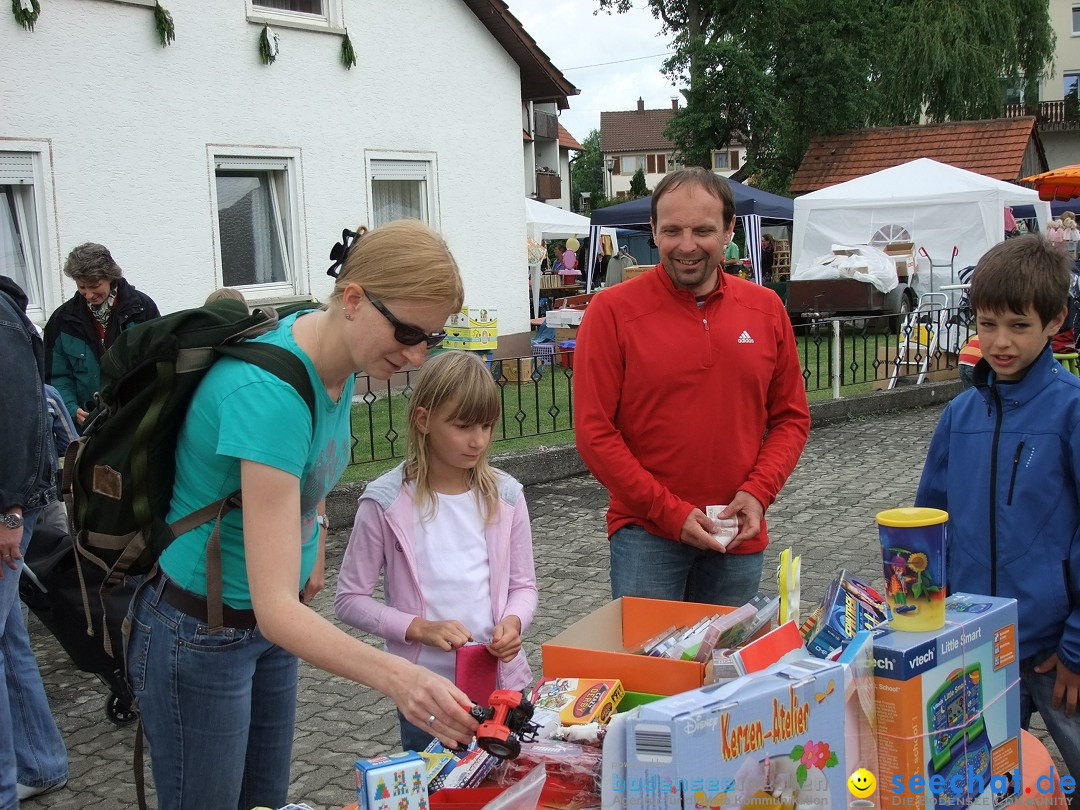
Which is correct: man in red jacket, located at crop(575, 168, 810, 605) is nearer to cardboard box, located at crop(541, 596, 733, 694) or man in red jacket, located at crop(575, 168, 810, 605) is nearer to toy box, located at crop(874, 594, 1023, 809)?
cardboard box, located at crop(541, 596, 733, 694)

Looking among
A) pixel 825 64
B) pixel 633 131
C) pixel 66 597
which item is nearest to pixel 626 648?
pixel 66 597

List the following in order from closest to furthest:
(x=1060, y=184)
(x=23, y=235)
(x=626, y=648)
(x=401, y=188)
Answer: (x=626, y=648)
(x=23, y=235)
(x=401, y=188)
(x=1060, y=184)

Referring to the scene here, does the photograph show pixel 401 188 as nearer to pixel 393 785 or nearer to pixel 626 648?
pixel 626 648

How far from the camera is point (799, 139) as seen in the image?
31797 millimetres

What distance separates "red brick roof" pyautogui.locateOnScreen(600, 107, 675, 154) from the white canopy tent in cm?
7609

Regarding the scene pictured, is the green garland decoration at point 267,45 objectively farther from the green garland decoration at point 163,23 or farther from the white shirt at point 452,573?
the white shirt at point 452,573

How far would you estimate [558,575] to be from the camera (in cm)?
664

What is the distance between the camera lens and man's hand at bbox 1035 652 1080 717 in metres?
2.64

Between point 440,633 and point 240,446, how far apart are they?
2.93 feet

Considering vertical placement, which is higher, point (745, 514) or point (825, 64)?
point (825, 64)

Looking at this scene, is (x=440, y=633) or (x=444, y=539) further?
(x=444, y=539)

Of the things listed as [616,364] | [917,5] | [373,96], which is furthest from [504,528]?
[917,5]

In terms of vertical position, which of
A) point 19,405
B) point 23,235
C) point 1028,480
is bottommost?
point 1028,480

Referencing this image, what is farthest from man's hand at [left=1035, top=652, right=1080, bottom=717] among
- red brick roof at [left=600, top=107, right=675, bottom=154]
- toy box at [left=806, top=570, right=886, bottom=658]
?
red brick roof at [left=600, top=107, right=675, bottom=154]
